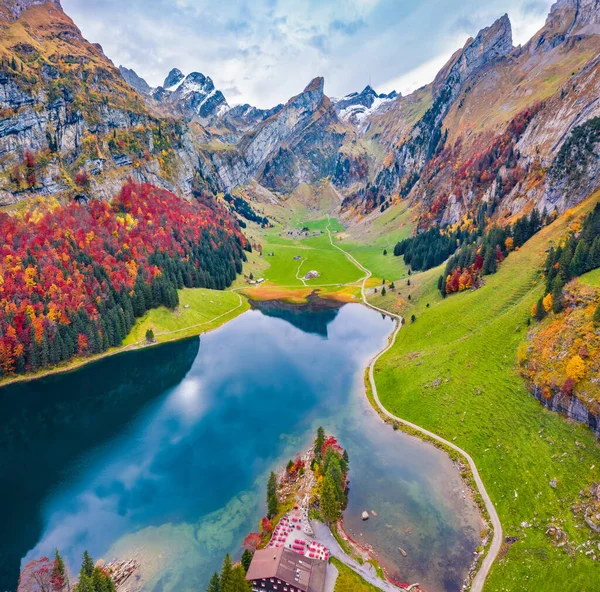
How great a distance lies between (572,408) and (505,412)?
9289 millimetres

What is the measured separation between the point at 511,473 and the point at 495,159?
511ft

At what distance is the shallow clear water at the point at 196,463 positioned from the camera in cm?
4434

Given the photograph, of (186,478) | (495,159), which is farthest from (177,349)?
(495,159)

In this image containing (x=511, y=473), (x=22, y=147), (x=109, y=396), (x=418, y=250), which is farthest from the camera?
(x=418, y=250)

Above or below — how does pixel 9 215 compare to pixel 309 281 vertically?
above

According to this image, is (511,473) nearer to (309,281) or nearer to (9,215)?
(309,281)

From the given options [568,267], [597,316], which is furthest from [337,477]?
[568,267]

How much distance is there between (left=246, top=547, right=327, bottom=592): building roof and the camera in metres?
37.3

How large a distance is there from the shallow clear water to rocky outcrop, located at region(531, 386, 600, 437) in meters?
17.2

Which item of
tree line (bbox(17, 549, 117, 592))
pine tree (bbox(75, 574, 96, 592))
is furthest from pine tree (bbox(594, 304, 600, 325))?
pine tree (bbox(75, 574, 96, 592))

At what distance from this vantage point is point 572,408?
50.0 metres

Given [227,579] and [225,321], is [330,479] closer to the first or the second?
[227,579]

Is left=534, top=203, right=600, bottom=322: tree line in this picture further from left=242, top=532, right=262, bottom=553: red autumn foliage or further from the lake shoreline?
the lake shoreline

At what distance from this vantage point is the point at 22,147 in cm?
14438
